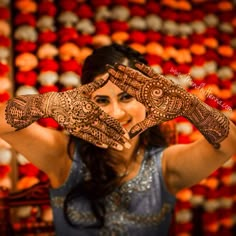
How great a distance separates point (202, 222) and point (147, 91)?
191 cm

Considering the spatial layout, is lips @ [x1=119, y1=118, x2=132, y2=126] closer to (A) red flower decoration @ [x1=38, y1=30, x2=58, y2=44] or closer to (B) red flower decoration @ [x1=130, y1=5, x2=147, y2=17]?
(A) red flower decoration @ [x1=38, y1=30, x2=58, y2=44]

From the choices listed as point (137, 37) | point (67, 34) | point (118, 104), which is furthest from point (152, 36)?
point (118, 104)

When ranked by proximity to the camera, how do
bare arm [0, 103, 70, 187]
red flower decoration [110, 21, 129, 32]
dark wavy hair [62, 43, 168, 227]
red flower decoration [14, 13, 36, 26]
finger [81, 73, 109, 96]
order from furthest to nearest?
1. red flower decoration [110, 21, 129, 32]
2. red flower decoration [14, 13, 36, 26]
3. dark wavy hair [62, 43, 168, 227]
4. bare arm [0, 103, 70, 187]
5. finger [81, 73, 109, 96]

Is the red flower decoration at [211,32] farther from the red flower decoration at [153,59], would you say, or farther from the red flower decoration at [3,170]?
the red flower decoration at [3,170]

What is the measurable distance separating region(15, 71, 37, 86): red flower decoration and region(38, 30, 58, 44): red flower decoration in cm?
21

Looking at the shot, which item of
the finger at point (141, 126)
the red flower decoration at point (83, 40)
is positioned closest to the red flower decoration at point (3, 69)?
the red flower decoration at point (83, 40)

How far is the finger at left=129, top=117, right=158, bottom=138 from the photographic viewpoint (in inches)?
33.2

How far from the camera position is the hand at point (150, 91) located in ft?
2.80

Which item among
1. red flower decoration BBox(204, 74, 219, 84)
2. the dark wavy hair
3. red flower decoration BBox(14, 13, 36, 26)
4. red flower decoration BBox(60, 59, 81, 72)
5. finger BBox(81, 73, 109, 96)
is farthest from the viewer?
red flower decoration BBox(204, 74, 219, 84)

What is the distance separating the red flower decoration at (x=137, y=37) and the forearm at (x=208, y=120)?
57.4 inches

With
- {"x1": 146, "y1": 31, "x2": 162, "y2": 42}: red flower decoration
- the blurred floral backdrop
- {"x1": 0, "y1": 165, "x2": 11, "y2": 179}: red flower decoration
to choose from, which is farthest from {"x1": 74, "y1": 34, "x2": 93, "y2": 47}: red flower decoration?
{"x1": 0, "y1": 165, "x2": 11, "y2": 179}: red flower decoration

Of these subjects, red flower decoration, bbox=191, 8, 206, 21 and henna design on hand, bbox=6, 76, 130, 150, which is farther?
red flower decoration, bbox=191, 8, 206, 21

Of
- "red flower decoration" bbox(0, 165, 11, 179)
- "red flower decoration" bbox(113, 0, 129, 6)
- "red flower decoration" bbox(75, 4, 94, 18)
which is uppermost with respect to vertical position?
"red flower decoration" bbox(113, 0, 129, 6)

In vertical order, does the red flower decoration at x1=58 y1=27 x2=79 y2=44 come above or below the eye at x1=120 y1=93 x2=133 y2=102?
below
